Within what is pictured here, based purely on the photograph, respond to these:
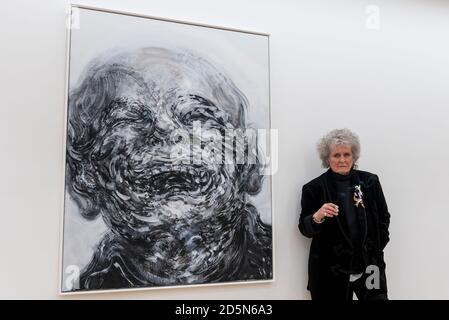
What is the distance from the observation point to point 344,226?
2.35m

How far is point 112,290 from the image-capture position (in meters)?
2.08

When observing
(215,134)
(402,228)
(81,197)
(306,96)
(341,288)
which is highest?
(306,96)

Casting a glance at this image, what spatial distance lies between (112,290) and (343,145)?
134cm

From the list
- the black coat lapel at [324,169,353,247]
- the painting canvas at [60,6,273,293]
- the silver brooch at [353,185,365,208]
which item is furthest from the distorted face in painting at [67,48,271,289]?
the silver brooch at [353,185,365,208]

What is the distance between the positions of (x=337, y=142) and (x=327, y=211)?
38 cm

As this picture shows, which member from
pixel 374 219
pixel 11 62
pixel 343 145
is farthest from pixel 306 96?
pixel 11 62

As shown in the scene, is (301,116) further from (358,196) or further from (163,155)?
(163,155)

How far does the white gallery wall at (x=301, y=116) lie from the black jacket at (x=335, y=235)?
0.11 meters

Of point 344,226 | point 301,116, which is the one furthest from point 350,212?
point 301,116

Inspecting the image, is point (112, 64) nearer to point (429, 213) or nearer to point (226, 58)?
point (226, 58)

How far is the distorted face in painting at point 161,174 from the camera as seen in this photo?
6.89 ft

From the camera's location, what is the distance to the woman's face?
94.6 inches

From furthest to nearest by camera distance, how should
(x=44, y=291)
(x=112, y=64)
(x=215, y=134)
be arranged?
(x=215, y=134) → (x=112, y=64) → (x=44, y=291)

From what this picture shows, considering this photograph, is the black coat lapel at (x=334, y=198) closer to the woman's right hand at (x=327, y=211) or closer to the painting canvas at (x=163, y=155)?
the woman's right hand at (x=327, y=211)
